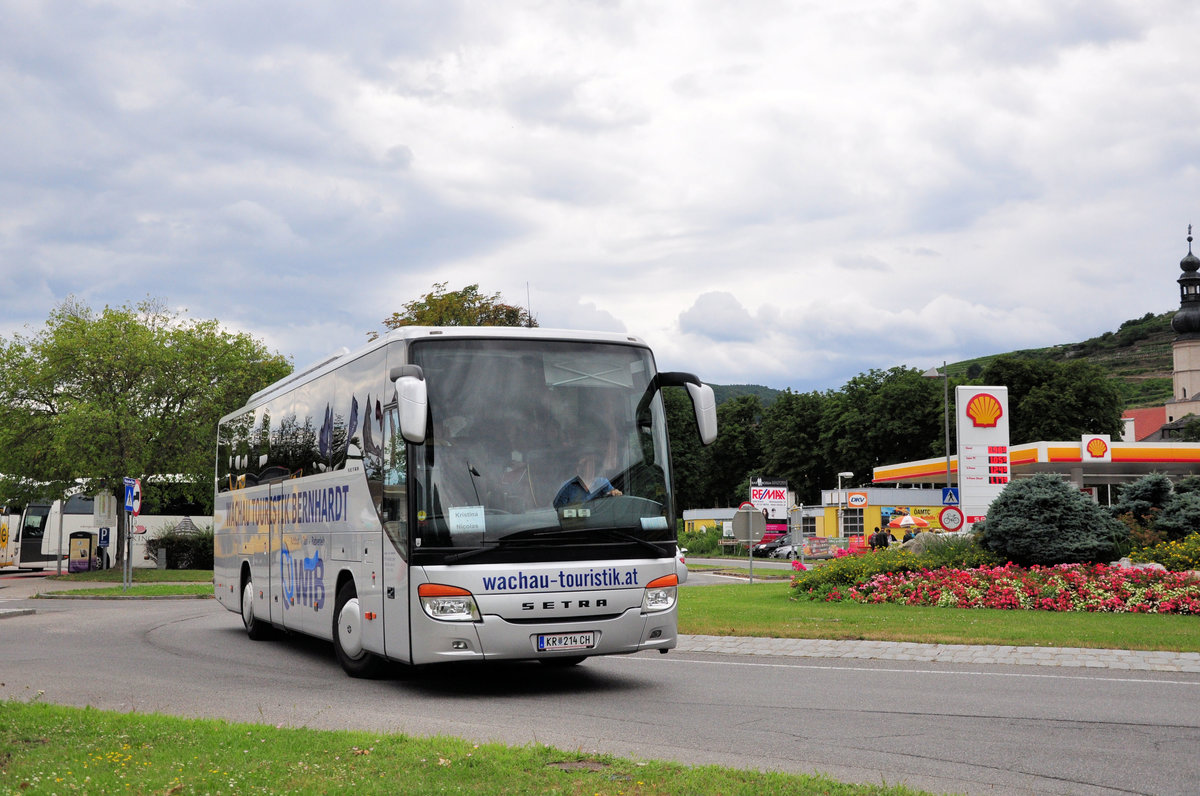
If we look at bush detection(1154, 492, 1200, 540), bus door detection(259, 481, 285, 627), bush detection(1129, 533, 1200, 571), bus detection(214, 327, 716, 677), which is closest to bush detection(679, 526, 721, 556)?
bush detection(1154, 492, 1200, 540)

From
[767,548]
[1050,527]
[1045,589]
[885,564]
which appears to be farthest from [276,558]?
[767,548]

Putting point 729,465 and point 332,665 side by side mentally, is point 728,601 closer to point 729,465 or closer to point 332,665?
point 332,665

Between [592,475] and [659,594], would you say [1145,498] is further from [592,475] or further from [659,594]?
[592,475]

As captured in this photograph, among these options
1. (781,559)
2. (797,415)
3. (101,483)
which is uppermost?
(797,415)

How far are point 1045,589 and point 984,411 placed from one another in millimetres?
16259

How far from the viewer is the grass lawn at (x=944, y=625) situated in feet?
50.5

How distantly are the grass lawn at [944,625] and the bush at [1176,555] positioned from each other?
11.2ft

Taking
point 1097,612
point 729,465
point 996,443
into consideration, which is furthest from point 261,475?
point 729,465

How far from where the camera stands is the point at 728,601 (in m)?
23.7

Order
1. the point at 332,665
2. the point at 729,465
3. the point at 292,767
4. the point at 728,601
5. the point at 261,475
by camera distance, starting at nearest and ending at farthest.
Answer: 1. the point at 292,767
2. the point at 332,665
3. the point at 261,475
4. the point at 728,601
5. the point at 729,465

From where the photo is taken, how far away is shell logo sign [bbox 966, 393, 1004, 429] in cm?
3569

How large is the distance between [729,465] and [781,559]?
43.4m

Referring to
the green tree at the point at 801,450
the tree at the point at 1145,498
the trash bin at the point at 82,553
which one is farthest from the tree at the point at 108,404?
the green tree at the point at 801,450

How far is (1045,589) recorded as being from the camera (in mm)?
20422
